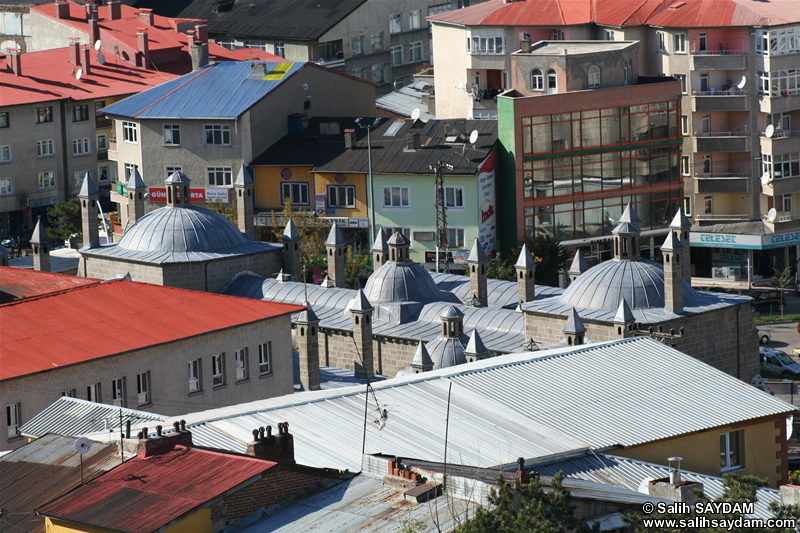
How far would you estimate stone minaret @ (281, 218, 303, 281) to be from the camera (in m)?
86.1

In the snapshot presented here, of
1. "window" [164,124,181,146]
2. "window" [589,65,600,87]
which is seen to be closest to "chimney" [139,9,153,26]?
"window" [164,124,181,146]

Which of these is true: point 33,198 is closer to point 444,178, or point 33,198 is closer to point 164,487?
point 444,178

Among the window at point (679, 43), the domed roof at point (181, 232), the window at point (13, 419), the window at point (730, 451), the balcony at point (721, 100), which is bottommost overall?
the window at point (730, 451)

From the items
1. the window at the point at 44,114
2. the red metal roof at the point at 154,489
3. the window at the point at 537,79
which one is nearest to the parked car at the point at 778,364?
the window at the point at 537,79

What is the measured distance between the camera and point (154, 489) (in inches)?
1539

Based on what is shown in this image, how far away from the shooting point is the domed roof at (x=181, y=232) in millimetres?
82812

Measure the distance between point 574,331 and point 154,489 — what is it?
104 ft

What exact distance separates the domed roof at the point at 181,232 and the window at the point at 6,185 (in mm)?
33940

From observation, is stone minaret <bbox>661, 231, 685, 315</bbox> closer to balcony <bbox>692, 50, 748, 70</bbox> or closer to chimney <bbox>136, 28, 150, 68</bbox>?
balcony <bbox>692, 50, 748, 70</bbox>

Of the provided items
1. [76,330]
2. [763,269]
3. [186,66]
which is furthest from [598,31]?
[76,330]

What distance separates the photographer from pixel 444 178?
10181cm

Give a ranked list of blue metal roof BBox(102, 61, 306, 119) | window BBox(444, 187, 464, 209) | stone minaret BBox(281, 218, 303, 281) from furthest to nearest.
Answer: blue metal roof BBox(102, 61, 306, 119), window BBox(444, 187, 464, 209), stone minaret BBox(281, 218, 303, 281)

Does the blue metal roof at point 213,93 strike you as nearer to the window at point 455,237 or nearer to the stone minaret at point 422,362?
the window at point 455,237

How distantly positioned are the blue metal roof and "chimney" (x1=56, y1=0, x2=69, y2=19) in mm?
25402
